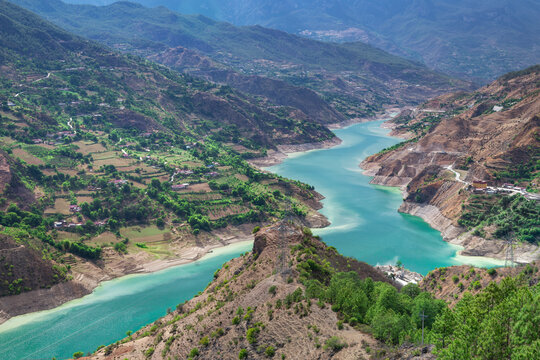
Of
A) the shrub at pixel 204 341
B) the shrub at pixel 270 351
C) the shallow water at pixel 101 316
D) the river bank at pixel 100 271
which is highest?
the shrub at pixel 270 351

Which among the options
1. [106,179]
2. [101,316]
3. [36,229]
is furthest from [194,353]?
[106,179]

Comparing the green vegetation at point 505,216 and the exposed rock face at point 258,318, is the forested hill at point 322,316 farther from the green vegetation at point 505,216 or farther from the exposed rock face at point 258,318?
the green vegetation at point 505,216

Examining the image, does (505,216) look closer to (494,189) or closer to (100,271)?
(494,189)

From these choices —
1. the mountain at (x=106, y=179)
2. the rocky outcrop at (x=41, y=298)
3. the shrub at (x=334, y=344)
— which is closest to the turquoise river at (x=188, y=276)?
the rocky outcrop at (x=41, y=298)

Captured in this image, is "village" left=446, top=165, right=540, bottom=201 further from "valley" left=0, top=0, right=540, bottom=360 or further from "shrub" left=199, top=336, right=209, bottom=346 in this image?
"shrub" left=199, top=336, right=209, bottom=346

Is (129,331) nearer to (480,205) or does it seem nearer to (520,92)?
(480,205)

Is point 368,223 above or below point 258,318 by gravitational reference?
below
